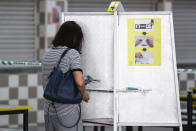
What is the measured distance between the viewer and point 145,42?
13.9 feet

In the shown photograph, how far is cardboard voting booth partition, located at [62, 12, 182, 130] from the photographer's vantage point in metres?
4.20

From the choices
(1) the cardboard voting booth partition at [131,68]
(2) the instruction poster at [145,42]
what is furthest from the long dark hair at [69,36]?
(2) the instruction poster at [145,42]

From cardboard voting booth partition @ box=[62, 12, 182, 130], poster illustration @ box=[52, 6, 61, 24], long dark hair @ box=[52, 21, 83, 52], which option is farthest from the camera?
poster illustration @ box=[52, 6, 61, 24]

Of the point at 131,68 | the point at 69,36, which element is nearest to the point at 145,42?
the point at 131,68

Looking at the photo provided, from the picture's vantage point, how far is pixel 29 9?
758cm

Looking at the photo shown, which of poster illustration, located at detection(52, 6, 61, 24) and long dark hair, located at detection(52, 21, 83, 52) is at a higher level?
poster illustration, located at detection(52, 6, 61, 24)

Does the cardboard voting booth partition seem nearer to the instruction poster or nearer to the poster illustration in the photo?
the instruction poster

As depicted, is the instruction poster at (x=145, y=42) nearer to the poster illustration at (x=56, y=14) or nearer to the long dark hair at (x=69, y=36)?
the long dark hair at (x=69, y=36)

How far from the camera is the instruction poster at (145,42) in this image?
4238 mm

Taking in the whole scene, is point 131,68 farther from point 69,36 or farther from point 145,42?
point 69,36

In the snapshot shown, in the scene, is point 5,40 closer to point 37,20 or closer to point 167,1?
point 37,20

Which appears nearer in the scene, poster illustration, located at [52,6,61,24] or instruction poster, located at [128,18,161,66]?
instruction poster, located at [128,18,161,66]

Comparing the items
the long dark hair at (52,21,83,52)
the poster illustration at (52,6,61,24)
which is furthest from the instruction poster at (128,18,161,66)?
the poster illustration at (52,6,61,24)

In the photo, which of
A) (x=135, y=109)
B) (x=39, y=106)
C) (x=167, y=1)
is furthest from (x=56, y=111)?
(x=167, y=1)
